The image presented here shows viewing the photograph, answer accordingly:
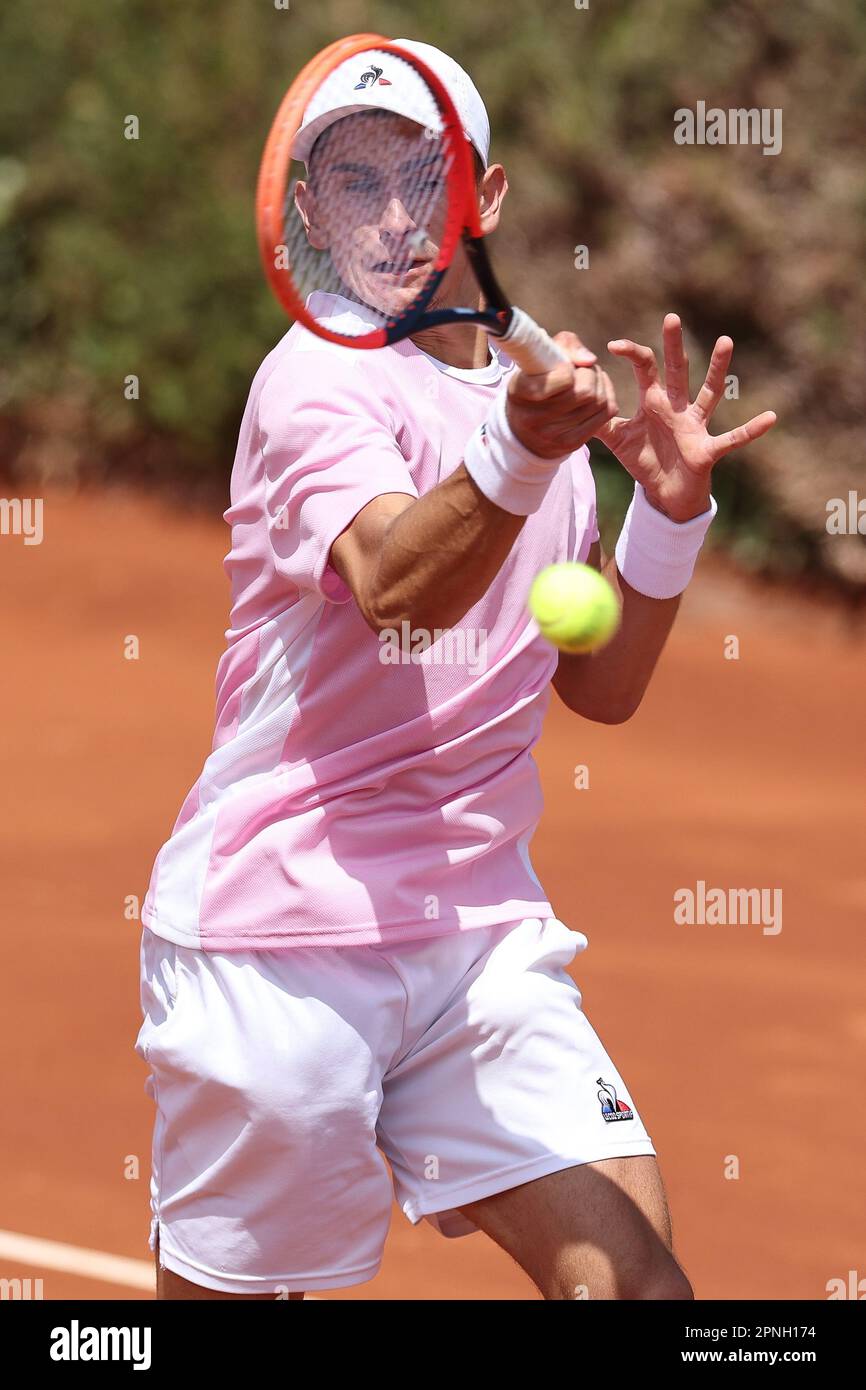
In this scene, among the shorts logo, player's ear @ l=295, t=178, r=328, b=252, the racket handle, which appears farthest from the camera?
the shorts logo

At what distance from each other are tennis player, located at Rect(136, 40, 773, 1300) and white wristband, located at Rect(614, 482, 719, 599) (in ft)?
0.80

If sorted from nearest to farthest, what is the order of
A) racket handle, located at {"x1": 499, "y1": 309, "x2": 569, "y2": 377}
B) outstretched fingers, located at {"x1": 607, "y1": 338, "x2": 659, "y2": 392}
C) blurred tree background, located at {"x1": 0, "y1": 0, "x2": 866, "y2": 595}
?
1. racket handle, located at {"x1": 499, "y1": 309, "x2": 569, "y2": 377}
2. outstretched fingers, located at {"x1": 607, "y1": 338, "x2": 659, "y2": 392}
3. blurred tree background, located at {"x1": 0, "y1": 0, "x2": 866, "y2": 595}

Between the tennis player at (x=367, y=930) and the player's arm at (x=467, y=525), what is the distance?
0.85 feet

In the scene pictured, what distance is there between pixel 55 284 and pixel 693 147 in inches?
279

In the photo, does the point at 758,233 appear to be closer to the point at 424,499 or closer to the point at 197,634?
the point at 197,634

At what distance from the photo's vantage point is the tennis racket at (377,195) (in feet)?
9.07

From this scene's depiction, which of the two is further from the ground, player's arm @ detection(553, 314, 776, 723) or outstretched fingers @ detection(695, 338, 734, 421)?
outstretched fingers @ detection(695, 338, 734, 421)

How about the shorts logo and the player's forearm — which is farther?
the shorts logo

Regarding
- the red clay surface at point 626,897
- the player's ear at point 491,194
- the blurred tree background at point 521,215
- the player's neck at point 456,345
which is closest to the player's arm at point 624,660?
the player's neck at point 456,345

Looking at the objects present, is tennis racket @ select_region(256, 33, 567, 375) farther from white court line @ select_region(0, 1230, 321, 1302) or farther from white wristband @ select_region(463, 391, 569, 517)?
white court line @ select_region(0, 1230, 321, 1302)

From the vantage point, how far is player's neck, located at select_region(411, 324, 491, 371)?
315cm

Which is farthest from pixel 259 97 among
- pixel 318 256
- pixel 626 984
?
pixel 318 256

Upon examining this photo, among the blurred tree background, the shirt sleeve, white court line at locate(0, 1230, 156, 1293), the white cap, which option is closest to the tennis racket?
the white cap

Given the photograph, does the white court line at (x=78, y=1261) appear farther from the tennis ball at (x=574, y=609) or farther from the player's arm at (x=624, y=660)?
the tennis ball at (x=574, y=609)
